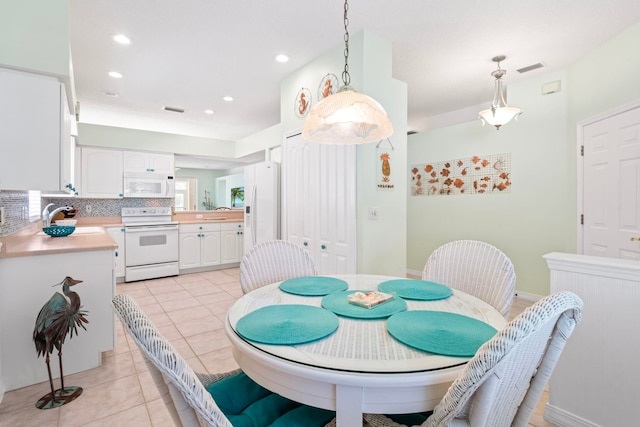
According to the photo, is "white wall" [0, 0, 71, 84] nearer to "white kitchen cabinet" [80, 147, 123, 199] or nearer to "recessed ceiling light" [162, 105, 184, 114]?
"recessed ceiling light" [162, 105, 184, 114]

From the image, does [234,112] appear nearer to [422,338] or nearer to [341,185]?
[341,185]

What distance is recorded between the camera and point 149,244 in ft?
16.0

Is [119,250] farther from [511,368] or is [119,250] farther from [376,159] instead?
[511,368]

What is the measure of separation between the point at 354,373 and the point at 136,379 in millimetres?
2006

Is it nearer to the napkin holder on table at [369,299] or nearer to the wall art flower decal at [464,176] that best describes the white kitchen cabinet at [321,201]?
the napkin holder on table at [369,299]

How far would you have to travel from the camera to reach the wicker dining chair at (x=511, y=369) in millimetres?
744

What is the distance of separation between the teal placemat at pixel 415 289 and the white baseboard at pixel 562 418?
36.2 inches

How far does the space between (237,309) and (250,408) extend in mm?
417

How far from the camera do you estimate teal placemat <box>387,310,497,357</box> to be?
3.26 ft

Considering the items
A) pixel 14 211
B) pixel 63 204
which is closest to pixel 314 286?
pixel 14 211

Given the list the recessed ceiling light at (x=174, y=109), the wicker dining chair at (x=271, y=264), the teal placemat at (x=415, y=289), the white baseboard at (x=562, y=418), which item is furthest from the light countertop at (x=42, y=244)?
the white baseboard at (x=562, y=418)

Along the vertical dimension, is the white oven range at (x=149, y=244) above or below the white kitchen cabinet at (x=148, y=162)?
below

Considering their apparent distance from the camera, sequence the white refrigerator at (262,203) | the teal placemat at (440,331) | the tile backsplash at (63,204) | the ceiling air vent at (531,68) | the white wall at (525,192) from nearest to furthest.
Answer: the teal placemat at (440,331) → the tile backsplash at (63,204) → the ceiling air vent at (531,68) → the white wall at (525,192) → the white refrigerator at (262,203)

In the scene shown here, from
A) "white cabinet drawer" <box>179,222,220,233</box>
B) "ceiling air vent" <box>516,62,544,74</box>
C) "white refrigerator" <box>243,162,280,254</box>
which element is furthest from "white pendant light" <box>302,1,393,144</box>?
"white cabinet drawer" <box>179,222,220,233</box>
